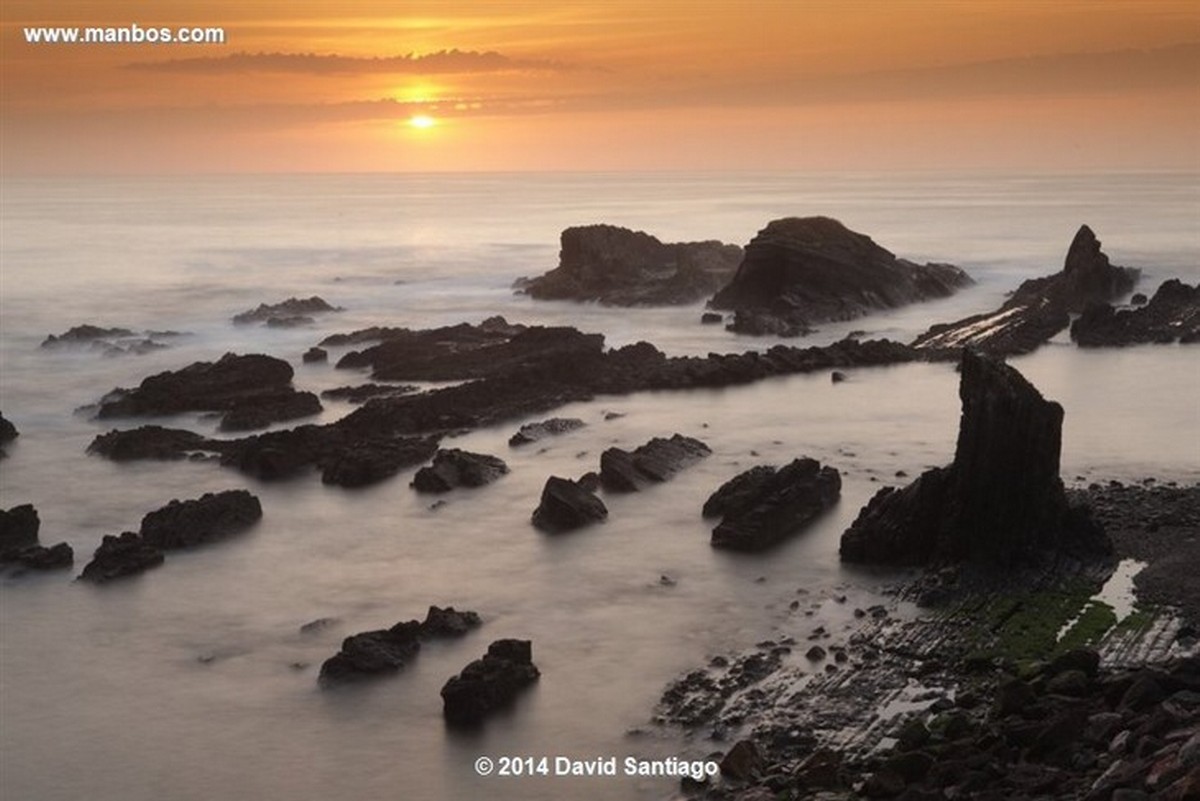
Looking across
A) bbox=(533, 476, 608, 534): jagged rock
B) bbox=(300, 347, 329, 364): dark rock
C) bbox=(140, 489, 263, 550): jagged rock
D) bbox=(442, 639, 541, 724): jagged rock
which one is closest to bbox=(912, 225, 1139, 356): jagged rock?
bbox=(300, 347, 329, 364): dark rock

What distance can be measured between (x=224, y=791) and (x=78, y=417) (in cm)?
3958

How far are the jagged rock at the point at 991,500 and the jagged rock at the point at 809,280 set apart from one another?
4574 centimetres

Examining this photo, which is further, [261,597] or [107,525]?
[107,525]

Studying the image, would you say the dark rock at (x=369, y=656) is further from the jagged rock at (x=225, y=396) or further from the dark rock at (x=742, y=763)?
the jagged rock at (x=225, y=396)

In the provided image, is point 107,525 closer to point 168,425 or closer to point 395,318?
point 168,425

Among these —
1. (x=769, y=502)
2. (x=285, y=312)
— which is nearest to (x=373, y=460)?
(x=769, y=502)

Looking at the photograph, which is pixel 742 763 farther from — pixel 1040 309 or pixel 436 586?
pixel 1040 309

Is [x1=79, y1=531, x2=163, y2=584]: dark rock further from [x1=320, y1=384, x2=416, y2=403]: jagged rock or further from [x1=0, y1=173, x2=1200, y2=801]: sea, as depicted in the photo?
[x1=320, y1=384, x2=416, y2=403]: jagged rock

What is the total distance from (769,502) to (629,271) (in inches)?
2579

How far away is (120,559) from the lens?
141 feet

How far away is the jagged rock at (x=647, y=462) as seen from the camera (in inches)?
1953

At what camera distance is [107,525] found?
4809 cm

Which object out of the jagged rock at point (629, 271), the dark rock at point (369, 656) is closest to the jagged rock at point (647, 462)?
the dark rock at point (369, 656)

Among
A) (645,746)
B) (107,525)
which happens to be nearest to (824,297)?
(107,525)
